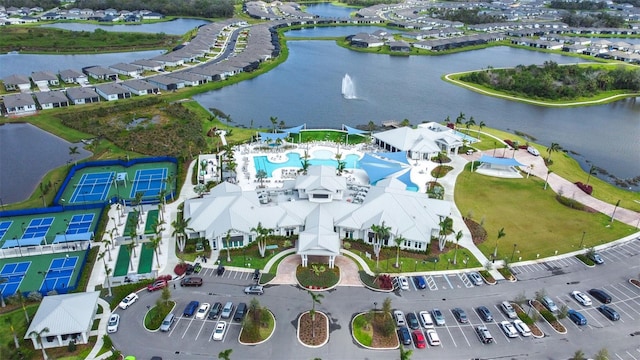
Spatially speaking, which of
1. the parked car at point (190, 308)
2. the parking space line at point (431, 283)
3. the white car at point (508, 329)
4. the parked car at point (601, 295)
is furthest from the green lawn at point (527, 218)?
the parked car at point (190, 308)

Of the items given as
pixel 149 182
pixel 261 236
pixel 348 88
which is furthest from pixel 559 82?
pixel 149 182

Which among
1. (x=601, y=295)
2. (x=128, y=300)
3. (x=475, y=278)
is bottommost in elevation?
(x=128, y=300)

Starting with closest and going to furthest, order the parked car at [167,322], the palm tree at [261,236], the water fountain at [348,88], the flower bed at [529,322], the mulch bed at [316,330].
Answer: the mulch bed at [316,330], the parked car at [167,322], the flower bed at [529,322], the palm tree at [261,236], the water fountain at [348,88]

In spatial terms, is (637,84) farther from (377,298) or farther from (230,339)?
(230,339)

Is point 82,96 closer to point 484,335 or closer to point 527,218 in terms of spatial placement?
point 527,218

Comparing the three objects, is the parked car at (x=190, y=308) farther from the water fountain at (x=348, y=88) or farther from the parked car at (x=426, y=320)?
the water fountain at (x=348, y=88)
